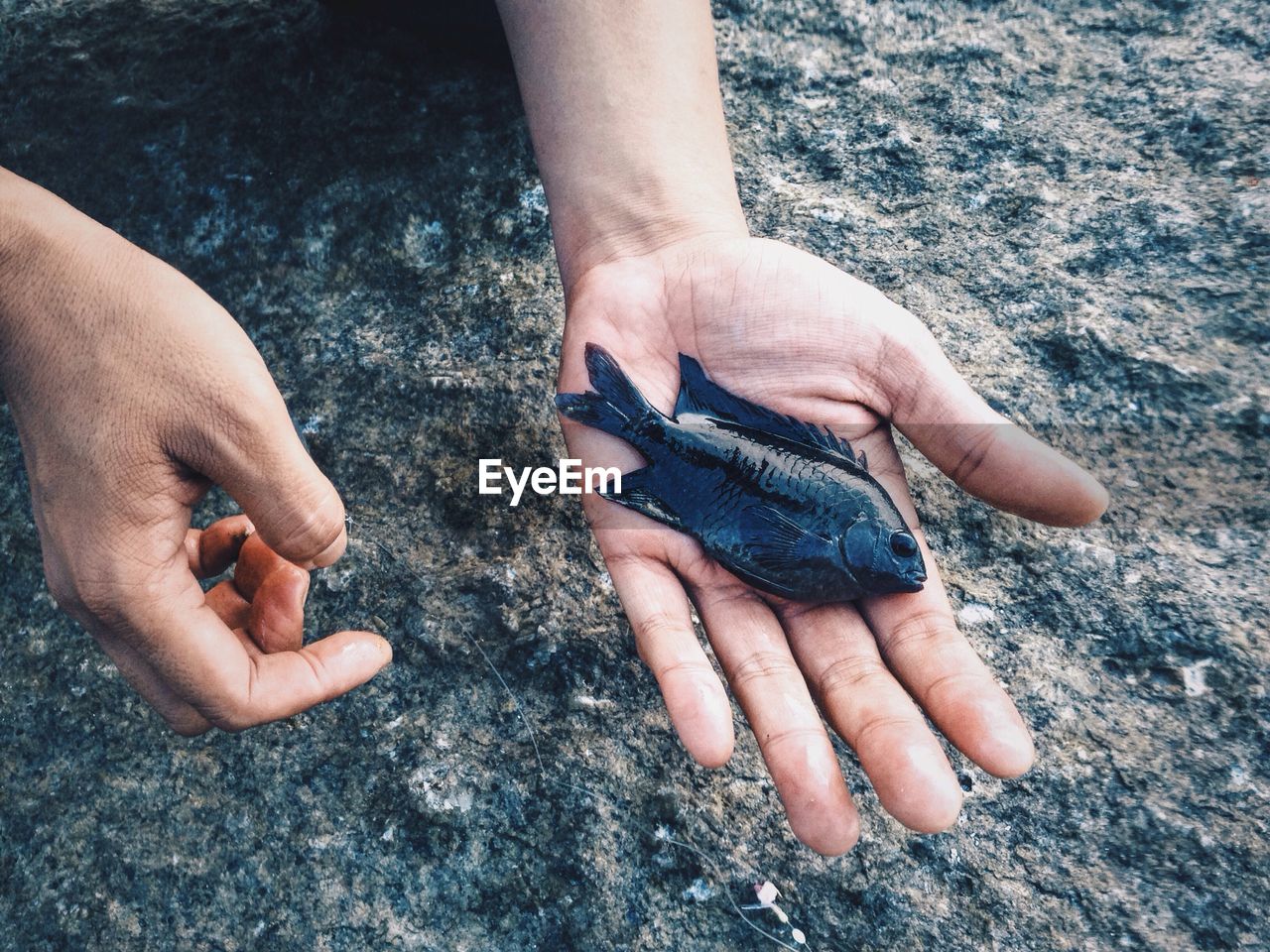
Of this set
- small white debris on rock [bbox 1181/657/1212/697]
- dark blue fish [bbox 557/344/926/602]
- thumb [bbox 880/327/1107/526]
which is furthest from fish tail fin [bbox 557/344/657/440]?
small white debris on rock [bbox 1181/657/1212/697]

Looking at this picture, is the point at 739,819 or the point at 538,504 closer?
the point at 739,819

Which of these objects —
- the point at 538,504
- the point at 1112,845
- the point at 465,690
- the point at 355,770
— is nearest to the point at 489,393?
the point at 538,504

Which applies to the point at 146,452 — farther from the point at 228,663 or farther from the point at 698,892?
the point at 698,892

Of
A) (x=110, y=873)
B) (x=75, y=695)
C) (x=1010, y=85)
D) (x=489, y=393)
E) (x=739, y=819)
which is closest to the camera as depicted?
(x=739, y=819)

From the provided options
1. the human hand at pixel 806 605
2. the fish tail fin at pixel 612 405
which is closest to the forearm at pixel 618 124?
the human hand at pixel 806 605

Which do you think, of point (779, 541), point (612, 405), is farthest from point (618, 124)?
point (779, 541)

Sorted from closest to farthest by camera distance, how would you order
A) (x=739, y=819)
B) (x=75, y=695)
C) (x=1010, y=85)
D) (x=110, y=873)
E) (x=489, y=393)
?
(x=739, y=819) → (x=110, y=873) → (x=75, y=695) → (x=489, y=393) → (x=1010, y=85)

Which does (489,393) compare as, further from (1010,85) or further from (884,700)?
(1010,85)
